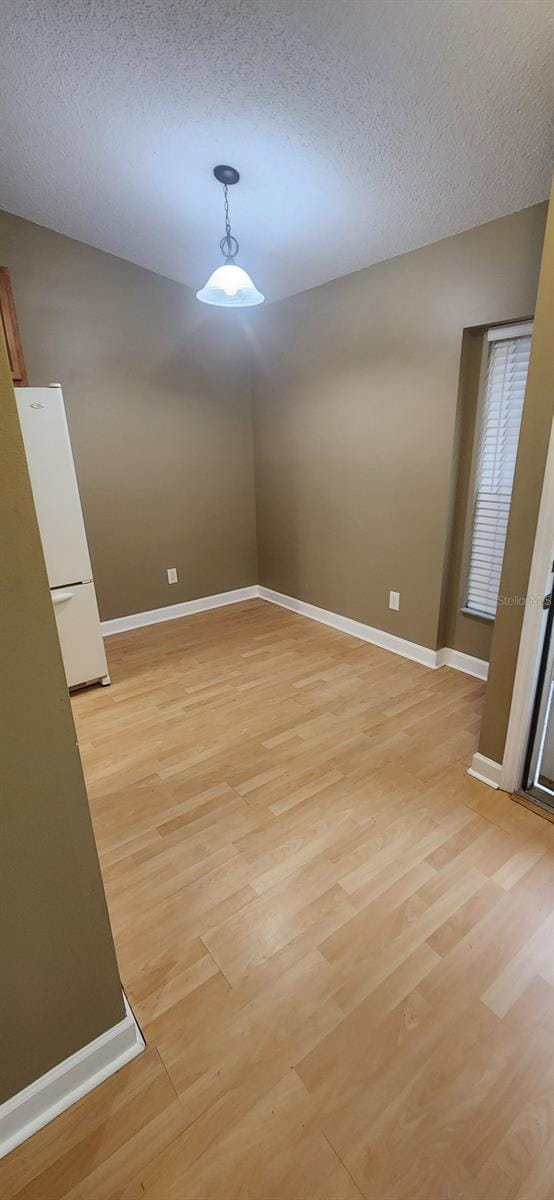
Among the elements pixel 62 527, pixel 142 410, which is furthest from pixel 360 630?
pixel 142 410

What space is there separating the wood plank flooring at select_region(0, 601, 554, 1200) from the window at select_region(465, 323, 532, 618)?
2.68 ft

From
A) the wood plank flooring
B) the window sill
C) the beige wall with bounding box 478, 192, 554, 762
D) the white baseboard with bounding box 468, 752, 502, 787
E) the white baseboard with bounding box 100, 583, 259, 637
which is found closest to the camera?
the wood plank flooring

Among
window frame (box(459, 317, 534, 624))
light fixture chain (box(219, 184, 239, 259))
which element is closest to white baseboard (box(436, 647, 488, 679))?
window frame (box(459, 317, 534, 624))

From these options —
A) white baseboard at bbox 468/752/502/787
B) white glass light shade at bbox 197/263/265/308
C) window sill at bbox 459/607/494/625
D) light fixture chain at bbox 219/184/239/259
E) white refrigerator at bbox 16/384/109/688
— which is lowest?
white baseboard at bbox 468/752/502/787

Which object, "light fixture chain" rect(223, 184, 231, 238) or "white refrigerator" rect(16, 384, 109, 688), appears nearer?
"light fixture chain" rect(223, 184, 231, 238)

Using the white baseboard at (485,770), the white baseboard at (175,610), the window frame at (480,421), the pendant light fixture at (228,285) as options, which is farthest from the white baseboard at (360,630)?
the pendant light fixture at (228,285)

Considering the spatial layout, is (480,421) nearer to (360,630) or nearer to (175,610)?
(360,630)

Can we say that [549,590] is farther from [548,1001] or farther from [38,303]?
[38,303]

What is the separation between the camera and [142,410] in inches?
134

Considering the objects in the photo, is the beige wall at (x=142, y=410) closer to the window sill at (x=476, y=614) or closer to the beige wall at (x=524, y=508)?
the window sill at (x=476, y=614)

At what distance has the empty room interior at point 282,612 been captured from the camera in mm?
978

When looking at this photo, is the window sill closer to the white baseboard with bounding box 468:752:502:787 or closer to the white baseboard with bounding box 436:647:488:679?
the white baseboard with bounding box 436:647:488:679

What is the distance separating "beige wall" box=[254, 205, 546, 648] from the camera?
7.68ft

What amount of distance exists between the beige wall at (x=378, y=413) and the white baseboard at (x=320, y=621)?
3.1 inches
